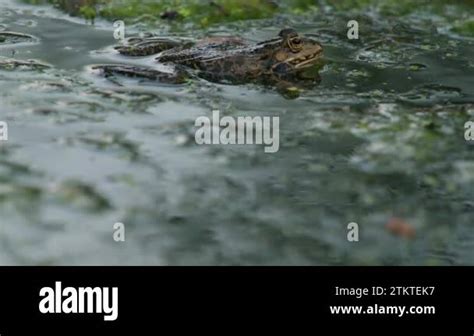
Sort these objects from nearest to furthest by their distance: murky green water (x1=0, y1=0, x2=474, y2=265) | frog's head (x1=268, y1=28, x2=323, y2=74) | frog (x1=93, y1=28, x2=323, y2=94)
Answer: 1. murky green water (x1=0, y1=0, x2=474, y2=265)
2. frog (x1=93, y1=28, x2=323, y2=94)
3. frog's head (x1=268, y1=28, x2=323, y2=74)

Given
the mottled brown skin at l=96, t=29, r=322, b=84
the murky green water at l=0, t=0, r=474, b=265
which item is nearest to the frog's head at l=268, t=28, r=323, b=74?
the mottled brown skin at l=96, t=29, r=322, b=84

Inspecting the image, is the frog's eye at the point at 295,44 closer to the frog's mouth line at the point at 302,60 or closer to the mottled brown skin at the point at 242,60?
the mottled brown skin at the point at 242,60

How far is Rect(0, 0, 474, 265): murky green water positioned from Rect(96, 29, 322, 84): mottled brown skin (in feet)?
1.19

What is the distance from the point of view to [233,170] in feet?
29.0

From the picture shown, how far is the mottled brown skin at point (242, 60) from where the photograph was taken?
1200 cm

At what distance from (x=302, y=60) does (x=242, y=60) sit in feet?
3.26

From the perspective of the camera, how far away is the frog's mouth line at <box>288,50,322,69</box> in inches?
484

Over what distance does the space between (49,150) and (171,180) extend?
1.55m

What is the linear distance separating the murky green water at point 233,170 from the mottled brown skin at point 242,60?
36 centimetres

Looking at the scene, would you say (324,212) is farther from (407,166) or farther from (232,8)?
(232,8)
